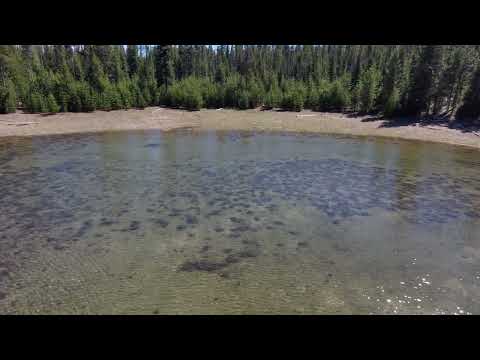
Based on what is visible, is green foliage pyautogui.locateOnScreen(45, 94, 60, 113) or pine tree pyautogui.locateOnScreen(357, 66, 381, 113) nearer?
pine tree pyautogui.locateOnScreen(357, 66, 381, 113)

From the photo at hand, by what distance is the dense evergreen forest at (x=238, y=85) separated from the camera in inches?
1665

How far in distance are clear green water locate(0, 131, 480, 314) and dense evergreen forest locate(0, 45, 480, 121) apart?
19628 millimetres

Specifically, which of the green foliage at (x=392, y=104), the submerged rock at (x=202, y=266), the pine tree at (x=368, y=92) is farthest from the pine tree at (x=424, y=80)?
the submerged rock at (x=202, y=266)

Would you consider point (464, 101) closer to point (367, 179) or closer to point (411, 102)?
point (411, 102)

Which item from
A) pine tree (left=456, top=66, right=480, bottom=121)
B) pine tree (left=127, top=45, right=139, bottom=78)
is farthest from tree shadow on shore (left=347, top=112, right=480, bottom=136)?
pine tree (left=127, top=45, right=139, bottom=78)

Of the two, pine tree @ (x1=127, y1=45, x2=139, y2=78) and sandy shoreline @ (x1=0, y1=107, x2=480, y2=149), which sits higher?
pine tree @ (x1=127, y1=45, x2=139, y2=78)

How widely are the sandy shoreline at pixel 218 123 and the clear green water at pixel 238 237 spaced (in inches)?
535

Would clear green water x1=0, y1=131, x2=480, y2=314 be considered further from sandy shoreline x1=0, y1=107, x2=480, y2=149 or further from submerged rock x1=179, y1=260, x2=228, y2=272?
sandy shoreline x1=0, y1=107, x2=480, y2=149

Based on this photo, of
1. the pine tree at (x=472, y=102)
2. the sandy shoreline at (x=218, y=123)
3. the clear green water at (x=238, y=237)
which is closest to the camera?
the clear green water at (x=238, y=237)

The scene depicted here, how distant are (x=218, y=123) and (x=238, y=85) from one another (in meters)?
18.8

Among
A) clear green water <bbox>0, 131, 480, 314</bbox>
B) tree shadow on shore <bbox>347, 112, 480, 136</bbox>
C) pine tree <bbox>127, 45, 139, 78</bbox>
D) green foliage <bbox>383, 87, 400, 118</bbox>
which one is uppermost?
pine tree <bbox>127, 45, 139, 78</bbox>

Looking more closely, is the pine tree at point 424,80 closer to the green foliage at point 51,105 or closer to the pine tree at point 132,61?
the green foliage at point 51,105

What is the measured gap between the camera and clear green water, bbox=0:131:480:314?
949 centimetres
